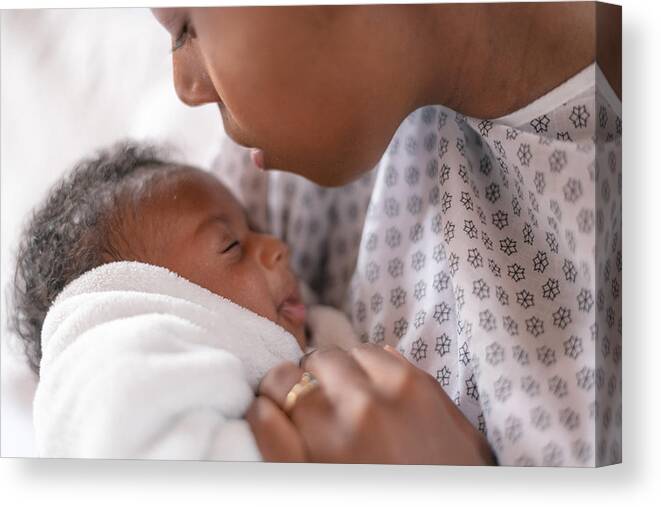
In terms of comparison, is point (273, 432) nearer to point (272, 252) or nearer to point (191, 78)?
point (272, 252)

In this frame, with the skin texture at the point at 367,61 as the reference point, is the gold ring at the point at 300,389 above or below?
below

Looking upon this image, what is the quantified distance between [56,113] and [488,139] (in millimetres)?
587

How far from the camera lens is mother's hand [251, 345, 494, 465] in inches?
39.4

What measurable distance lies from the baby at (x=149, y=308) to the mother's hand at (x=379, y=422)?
0.19 feet

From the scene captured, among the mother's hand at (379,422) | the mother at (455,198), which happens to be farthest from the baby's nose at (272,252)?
the mother's hand at (379,422)

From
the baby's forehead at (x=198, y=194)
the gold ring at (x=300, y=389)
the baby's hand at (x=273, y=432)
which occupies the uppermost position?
the baby's forehead at (x=198, y=194)

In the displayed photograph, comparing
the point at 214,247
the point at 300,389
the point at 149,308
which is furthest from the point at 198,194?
the point at 300,389

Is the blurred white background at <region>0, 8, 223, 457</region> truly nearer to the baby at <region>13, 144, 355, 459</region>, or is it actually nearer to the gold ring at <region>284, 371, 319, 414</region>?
the baby at <region>13, 144, 355, 459</region>

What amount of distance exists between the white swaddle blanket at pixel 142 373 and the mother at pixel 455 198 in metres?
0.04

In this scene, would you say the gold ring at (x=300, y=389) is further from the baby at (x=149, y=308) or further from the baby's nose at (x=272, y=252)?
the baby's nose at (x=272, y=252)

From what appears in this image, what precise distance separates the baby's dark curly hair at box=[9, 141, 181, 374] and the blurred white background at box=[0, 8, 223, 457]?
0.03m

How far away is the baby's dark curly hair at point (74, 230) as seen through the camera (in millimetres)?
1127

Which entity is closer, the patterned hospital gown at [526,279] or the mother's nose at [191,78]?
the patterned hospital gown at [526,279]

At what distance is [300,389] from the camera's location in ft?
3.37
